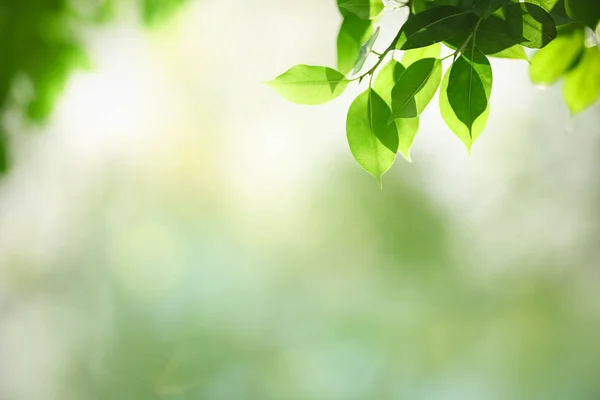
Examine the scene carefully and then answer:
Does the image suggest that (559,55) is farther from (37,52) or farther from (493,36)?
(37,52)

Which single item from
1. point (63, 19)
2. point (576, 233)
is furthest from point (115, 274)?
point (576, 233)

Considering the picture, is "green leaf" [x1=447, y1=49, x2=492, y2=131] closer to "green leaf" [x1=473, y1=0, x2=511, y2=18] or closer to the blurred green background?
"green leaf" [x1=473, y1=0, x2=511, y2=18]

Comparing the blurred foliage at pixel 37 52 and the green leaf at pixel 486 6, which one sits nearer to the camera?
the green leaf at pixel 486 6

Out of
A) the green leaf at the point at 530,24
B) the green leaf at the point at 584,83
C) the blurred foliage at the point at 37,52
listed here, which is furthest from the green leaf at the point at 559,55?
the blurred foliage at the point at 37,52

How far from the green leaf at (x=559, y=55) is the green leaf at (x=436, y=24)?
0.15 meters

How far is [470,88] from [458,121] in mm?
29

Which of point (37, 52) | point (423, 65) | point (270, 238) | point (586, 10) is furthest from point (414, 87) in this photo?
point (270, 238)

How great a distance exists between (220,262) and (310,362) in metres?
0.32

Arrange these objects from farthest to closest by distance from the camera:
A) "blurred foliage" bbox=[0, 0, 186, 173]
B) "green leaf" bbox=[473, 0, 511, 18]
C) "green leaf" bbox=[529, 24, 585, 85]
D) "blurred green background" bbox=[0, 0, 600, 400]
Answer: "blurred green background" bbox=[0, 0, 600, 400], "blurred foliage" bbox=[0, 0, 186, 173], "green leaf" bbox=[529, 24, 585, 85], "green leaf" bbox=[473, 0, 511, 18]

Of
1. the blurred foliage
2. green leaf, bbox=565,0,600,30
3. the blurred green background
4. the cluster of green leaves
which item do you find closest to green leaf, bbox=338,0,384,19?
the cluster of green leaves

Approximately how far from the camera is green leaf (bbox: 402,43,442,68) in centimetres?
35

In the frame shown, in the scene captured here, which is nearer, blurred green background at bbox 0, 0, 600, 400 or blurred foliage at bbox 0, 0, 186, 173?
blurred foliage at bbox 0, 0, 186, 173

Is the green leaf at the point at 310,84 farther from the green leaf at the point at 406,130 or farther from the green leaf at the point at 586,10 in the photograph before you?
the green leaf at the point at 586,10

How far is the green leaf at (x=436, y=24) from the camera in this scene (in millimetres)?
309
